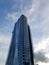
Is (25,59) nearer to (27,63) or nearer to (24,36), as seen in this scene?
(27,63)

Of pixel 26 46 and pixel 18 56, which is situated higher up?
pixel 26 46

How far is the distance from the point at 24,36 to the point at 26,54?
81.0 ft

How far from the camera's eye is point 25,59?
598 feet

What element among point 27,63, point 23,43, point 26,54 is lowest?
point 27,63

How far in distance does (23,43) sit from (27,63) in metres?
26.2

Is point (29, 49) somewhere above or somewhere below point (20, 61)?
above

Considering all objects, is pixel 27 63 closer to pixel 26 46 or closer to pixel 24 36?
pixel 26 46

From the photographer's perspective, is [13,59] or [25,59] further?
[13,59]

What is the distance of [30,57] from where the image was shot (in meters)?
190

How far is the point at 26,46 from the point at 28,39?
10.2 metres

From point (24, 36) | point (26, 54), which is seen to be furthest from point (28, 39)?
point (26, 54)

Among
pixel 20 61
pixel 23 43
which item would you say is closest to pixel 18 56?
pixel 20 61

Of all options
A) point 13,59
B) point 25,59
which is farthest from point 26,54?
point 13,59

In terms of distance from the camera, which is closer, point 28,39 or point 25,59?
point 25,59
